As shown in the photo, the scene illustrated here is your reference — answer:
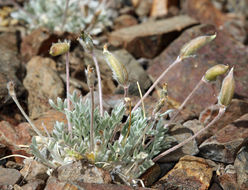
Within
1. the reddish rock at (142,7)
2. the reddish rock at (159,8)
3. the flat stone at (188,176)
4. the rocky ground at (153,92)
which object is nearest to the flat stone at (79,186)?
the rocky ground at (153,92)

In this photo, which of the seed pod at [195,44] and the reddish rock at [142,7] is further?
the reddish rock at [142,7]

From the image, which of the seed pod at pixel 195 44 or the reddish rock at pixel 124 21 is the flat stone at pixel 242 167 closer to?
the seed pod at pixel 195 44

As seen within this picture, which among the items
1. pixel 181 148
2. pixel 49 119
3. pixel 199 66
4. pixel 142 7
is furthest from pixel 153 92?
pixel 142 7

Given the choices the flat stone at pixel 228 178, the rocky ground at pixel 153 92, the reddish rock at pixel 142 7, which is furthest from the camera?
the reddish rock at pixel 142 7

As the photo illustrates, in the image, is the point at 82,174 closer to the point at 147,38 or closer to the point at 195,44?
the point at 195,44

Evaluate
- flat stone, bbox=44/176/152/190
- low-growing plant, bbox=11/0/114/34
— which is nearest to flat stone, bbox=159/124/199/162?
flat stone, bbox=44/176/152/190
